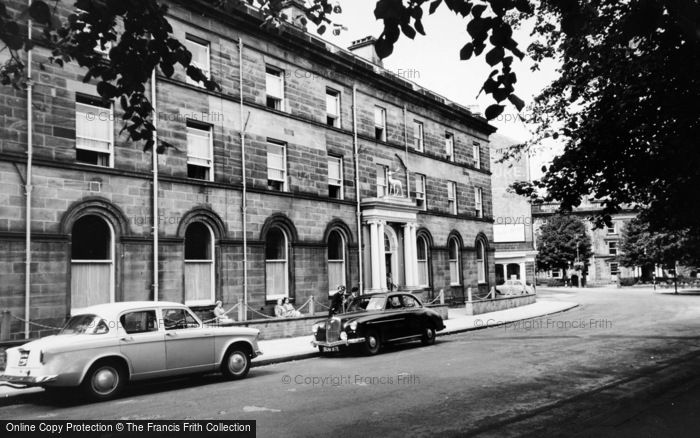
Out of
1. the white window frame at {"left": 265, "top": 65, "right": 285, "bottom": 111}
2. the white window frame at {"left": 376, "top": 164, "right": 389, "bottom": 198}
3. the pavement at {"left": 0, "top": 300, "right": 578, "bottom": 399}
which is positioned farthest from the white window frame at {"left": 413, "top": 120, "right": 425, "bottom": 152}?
the white window frame at {"left": 265, "top": 65, "right": 285, "bottom": 111}

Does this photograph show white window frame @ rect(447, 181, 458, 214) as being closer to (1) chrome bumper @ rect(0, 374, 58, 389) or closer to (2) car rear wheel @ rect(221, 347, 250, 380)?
(2) car rear wheel @ rect(221, 347, 250, 380)

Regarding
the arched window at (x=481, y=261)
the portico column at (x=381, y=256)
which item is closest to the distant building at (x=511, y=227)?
the arched window at (x=481, y=261)

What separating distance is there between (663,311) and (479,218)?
474 inches

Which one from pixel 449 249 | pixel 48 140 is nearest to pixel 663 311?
pixel 449 249

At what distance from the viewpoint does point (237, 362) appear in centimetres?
1191

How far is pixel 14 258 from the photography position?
14000 millimetres

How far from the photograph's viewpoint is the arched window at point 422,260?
30203mm

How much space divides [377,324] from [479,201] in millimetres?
23168

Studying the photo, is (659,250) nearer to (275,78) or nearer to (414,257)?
(414,257)

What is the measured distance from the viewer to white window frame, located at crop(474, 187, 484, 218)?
36263 mm

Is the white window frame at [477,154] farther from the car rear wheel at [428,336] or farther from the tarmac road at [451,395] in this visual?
the tarmac road at [451,395]

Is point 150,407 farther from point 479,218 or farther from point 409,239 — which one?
point 479,218

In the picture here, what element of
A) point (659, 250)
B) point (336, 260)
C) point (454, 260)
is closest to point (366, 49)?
point (336, 260)

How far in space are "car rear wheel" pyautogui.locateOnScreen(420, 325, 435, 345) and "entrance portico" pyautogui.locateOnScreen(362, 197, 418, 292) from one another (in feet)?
26.1
